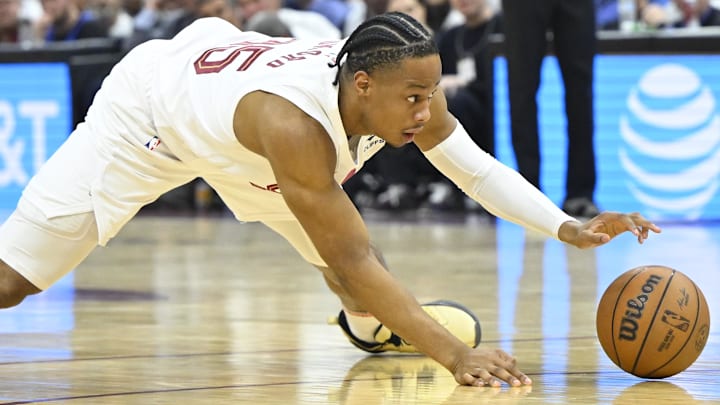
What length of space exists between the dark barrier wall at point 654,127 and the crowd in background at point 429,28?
0.55 meters

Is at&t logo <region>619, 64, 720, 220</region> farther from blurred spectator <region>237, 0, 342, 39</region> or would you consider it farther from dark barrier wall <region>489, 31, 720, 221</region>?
blurred spectator <region>237, 0, 342, 39</region>

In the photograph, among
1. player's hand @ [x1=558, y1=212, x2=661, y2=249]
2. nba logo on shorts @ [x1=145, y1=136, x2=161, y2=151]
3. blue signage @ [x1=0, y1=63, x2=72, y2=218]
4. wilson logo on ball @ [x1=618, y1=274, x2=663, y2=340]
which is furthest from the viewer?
blue signage @ [x1=0, y1=63, x2=72, y2=218]

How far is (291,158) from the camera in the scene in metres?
3.82

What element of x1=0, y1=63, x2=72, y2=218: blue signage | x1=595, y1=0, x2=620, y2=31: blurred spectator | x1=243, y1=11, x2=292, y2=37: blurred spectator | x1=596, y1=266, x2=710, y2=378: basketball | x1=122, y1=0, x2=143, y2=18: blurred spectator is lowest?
x1=0, y1=63, x2=72, y2=218: blue signage

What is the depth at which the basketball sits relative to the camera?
161 inches

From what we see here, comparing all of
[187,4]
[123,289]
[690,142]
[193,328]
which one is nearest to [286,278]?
[123,289]

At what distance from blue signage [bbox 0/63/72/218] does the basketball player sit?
893cm

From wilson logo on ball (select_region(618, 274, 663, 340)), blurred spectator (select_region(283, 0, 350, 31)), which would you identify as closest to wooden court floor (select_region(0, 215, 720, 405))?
wilson logo on ball (select_region(618, 274, 663, 340))

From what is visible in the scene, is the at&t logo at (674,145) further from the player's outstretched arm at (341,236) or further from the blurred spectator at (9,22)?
the blurred spectator at (9,22)

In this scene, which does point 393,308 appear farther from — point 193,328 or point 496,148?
point 496,148

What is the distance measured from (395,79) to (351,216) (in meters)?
0.40

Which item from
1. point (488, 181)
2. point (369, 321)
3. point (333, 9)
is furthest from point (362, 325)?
point (333, 9)

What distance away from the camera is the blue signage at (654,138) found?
10.5m

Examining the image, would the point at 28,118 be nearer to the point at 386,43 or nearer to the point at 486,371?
the point at 386,43
